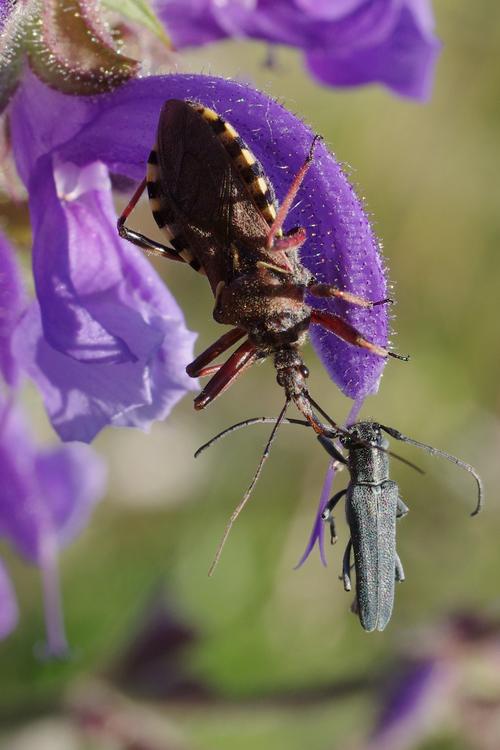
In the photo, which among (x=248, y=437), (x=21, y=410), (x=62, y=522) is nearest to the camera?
(x=21, y=410)

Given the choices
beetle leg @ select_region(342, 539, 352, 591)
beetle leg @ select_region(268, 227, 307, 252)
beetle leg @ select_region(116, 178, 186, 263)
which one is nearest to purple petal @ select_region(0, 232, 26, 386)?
beetle leg @ select_region(116, 178, 186, 263)

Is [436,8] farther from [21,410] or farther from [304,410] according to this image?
[304,410]

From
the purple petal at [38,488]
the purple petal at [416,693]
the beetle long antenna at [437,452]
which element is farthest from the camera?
the purple petal at [416,693]

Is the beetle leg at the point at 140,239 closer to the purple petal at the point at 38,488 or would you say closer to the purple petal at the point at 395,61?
the purple petal at the point at 38,488

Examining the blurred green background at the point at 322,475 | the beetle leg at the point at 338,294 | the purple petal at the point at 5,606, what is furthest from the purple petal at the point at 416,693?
the beetle leg at the point at 338,294

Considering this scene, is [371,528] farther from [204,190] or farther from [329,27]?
[329,27]

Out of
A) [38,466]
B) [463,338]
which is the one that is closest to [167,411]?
[38,466]
